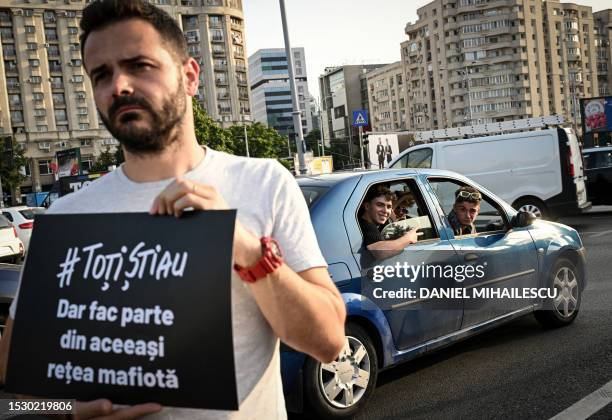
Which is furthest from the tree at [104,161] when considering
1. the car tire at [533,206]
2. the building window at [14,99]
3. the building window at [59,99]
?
the car tire at [533,206]

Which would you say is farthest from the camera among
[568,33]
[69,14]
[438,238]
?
A: [568,33]

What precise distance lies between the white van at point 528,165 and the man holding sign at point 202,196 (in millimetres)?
12045

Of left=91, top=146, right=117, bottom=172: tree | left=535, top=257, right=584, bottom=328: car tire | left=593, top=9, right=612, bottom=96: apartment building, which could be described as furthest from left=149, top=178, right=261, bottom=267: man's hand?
left=593, top=9, right=612, bottom=96: apartment building

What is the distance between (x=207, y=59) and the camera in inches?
3797

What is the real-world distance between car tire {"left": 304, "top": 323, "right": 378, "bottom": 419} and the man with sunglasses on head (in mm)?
1780

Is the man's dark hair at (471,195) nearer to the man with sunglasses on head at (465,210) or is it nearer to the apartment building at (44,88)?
the man with sunglasses on head at (465,210)

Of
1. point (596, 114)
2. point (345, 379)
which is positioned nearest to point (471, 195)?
point (345, 379)

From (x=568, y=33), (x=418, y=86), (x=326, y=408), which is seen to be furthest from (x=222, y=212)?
(x=568, y=33)

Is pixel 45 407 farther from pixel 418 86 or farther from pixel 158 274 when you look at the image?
pixel 418 86

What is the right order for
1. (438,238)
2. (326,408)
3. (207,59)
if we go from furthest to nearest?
1. (207,59)
2. (438,238)
3. (326,408)

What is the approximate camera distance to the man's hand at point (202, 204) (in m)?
1.38

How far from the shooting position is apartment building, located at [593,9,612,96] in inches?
5010

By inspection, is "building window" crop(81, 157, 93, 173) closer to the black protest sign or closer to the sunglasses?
the sunglasses

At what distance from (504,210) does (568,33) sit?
124 meters
